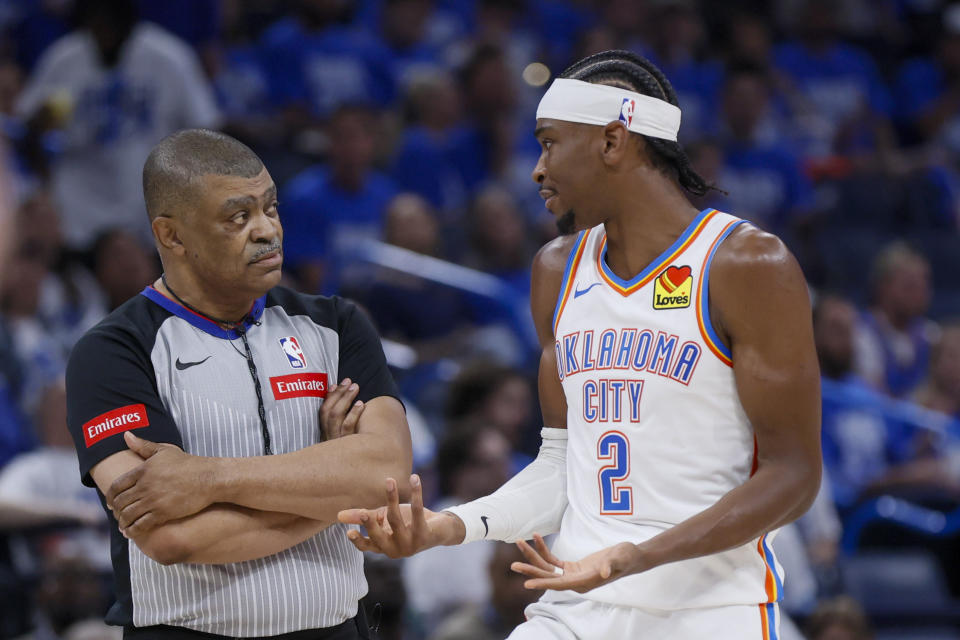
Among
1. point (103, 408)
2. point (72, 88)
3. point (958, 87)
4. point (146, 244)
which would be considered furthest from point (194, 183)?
point (958, 87)

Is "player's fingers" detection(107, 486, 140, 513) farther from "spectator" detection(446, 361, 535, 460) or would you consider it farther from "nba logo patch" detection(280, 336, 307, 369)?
"spectator" detection(446, 361, 535, 460)

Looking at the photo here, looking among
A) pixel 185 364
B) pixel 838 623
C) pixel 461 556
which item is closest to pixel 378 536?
pixel 185 364

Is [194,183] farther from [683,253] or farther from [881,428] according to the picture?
[881,428]

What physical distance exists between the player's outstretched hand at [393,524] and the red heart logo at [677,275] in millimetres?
942

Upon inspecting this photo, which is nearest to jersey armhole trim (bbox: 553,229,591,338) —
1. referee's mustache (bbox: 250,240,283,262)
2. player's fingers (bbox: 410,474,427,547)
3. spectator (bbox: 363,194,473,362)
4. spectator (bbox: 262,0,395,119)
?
player's fingers (bbox: 410,474,427,547)

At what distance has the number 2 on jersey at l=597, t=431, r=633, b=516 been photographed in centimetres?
383

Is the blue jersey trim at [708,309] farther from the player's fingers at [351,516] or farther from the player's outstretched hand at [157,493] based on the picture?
the player's outstretched hand at [157,493]

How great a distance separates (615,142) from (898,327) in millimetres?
7210

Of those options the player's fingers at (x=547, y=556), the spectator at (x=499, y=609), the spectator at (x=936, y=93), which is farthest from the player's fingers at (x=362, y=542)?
the spectator at (x=936, y=93)

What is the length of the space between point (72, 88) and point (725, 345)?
6.47 metres

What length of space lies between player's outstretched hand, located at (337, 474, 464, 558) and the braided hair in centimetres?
125

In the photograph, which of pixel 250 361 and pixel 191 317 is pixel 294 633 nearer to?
pixel 250 361

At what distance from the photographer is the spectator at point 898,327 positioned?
10.4 meters

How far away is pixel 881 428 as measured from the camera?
30.6ft
